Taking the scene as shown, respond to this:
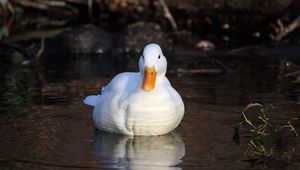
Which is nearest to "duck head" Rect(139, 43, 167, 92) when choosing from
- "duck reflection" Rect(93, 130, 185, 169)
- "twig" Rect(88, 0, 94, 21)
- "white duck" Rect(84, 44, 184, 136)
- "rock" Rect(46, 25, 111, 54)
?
"white duck" Rect(84, 44, 184, 136)

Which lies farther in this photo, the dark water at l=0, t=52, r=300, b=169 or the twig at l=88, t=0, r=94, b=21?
the twig at l=88, t=0, r=94, b=21

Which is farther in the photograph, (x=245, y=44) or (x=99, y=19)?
(x=99, y=19)

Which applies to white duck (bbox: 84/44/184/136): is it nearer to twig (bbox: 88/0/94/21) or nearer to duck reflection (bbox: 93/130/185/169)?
duck reflection (bbox: 93/130/185/169)

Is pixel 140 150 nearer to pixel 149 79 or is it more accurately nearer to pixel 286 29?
pixel 149 79

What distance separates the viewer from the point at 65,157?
22.4ft

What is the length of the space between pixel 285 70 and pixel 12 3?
22.5ft

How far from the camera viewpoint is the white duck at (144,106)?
7484 mm

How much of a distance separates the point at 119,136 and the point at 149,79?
0.58 meters

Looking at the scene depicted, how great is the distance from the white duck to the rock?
639 centimetres

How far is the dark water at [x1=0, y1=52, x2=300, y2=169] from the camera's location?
22.1 ft

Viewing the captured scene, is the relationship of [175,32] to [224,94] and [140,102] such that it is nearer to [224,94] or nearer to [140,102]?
[224,94]

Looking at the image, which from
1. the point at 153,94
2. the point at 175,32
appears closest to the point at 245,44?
the point at 175,32

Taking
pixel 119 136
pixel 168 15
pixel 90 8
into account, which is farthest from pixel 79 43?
pixel 119 136

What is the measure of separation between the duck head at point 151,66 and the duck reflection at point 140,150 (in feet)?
1.51
